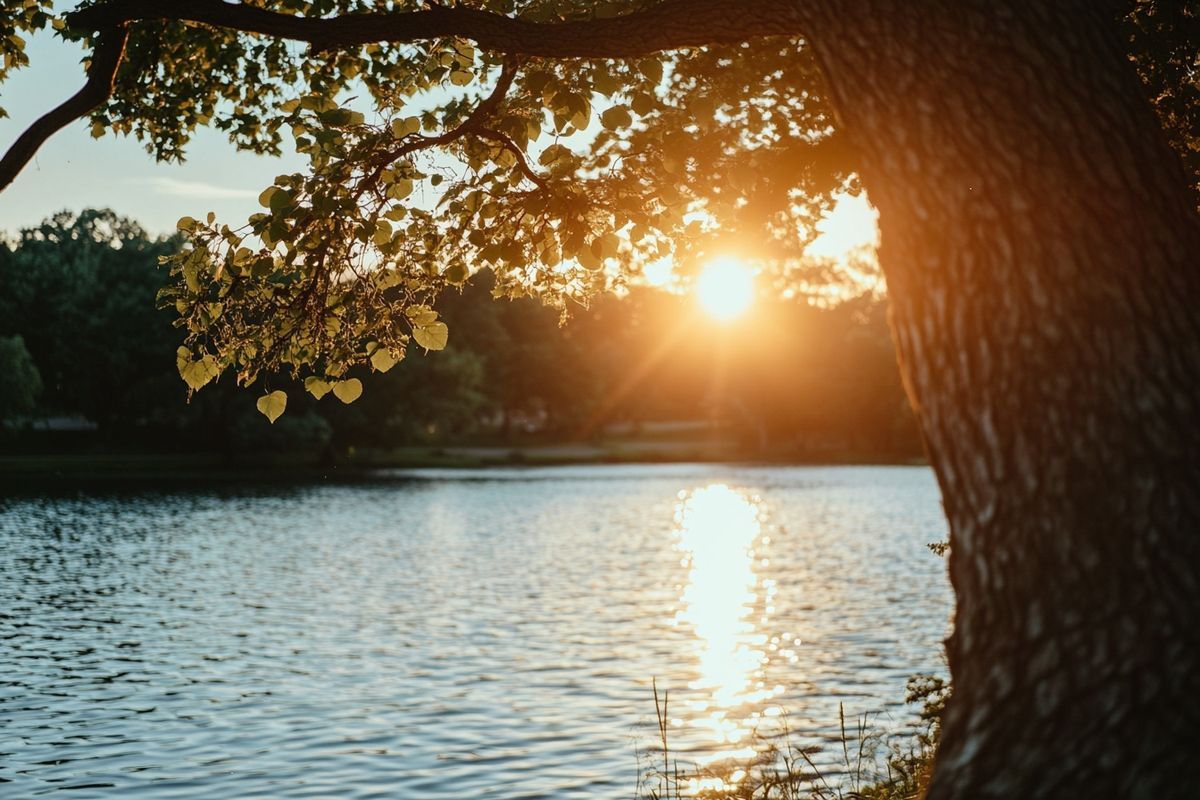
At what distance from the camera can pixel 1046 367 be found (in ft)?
11.6

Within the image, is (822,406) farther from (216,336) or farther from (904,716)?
(216,336)

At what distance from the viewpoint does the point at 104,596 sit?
23.4 meters

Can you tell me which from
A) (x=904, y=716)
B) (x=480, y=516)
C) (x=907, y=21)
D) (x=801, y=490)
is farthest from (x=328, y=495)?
(x=907, y=21)

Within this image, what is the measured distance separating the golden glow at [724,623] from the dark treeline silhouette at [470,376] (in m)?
20.8

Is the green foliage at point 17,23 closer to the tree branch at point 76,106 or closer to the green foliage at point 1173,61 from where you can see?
the tree branch at point 76,106

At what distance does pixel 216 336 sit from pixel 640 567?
22286 millimetres

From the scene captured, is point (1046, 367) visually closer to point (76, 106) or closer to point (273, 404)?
point (273, 404)

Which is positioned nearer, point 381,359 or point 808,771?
point 381,359

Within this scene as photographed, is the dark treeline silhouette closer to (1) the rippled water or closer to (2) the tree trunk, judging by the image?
(1) the rippled water

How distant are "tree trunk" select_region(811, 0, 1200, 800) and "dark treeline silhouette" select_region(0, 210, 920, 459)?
2087 inches

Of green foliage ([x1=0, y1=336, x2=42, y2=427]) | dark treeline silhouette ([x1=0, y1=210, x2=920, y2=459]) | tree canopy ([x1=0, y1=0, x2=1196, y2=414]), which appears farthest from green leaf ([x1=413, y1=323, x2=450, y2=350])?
green foliage ([x1=0, y1=336, x2=42, y2=427])

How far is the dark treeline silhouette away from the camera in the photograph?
70062 millimetres

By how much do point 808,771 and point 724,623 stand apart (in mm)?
9887

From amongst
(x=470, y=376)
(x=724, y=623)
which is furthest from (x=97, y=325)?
(x=724, y=623)
